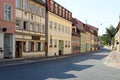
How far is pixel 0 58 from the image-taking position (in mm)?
33594

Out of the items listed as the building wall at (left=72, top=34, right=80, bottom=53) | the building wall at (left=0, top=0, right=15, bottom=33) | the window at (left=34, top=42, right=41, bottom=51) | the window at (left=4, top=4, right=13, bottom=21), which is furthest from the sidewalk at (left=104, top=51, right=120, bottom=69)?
the building wall at (left=72, top=34, right=80, bottom=53)

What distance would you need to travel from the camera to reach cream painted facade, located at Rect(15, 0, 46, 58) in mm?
39406

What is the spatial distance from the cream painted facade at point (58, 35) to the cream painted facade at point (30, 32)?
11.8 ft

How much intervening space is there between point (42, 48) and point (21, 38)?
10.1m

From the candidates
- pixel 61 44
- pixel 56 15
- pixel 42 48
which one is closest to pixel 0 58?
A: pixel 42 48

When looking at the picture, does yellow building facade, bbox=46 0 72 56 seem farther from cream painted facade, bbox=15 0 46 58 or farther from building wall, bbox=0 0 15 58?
building wall, bbox=0 0 15 58

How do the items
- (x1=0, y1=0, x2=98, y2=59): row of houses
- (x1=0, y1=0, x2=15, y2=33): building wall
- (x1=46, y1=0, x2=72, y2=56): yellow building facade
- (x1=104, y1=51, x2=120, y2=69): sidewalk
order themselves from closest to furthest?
(x1=104, y1=51, x2=120, y2=69): sidewalk
(x1=0, y1=0, x2=15, y2=33): building wall
(x1=0, y1=0, x2=98, y2=59): row of houses
(x1=46, y1=0, x2=72, y2=56): yellow building facade

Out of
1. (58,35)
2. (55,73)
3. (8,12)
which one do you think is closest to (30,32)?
(8,12)

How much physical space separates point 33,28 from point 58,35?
16005mm

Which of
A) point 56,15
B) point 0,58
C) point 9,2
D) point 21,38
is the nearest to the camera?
point 0,58

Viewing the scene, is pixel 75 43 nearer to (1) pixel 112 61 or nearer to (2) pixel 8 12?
(1) pixel 112 61

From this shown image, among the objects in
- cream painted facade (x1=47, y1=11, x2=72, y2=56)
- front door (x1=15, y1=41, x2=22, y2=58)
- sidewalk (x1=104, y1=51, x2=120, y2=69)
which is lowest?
sidewalk (x1=104, y1=51, x2=120, y2=69)

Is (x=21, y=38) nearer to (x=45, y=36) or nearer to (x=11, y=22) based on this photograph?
(x=11, y=22)

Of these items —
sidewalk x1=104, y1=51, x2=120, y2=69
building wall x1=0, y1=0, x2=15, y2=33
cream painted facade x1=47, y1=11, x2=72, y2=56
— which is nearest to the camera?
sidewalk x1=104, y1=51, x2=120, y2=69
